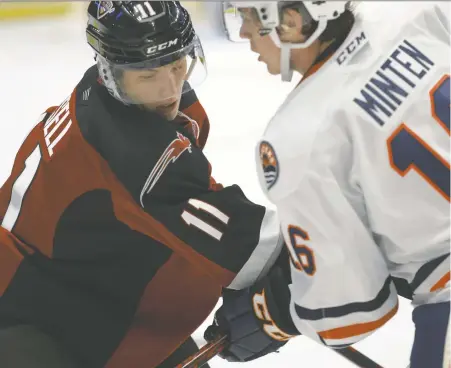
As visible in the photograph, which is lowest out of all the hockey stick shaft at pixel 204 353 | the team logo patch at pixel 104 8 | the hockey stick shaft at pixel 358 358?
the hockey stick shaft at pixel 358 358

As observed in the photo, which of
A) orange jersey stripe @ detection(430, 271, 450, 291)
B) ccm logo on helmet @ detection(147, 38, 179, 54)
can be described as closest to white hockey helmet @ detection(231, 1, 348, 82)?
ccm logo on helmet @ detection(147, 38, 179, 54)

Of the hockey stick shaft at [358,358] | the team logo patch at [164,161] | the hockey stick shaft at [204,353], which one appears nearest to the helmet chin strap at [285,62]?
the team logo patch at [164,161]

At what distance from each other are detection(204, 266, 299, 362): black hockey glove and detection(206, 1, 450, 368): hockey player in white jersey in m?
0.19

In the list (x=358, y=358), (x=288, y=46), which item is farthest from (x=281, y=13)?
(x=358, y=358)

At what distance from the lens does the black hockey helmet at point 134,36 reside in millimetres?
1409

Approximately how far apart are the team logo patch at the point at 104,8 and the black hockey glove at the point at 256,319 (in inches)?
23.7

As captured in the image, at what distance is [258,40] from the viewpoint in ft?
3.90

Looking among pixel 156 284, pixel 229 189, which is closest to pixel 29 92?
pixel 156 284

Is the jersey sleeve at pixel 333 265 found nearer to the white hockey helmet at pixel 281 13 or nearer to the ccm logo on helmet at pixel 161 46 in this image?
the white hockey helmet at pixel 281 13

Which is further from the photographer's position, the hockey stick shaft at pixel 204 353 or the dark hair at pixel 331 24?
the hockey stick shaft at pixel 204 353

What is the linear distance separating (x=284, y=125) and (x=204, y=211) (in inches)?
13.1

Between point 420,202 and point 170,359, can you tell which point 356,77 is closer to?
point 420,202

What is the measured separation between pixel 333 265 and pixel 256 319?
394 mm

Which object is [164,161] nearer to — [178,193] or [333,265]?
[178,193]
